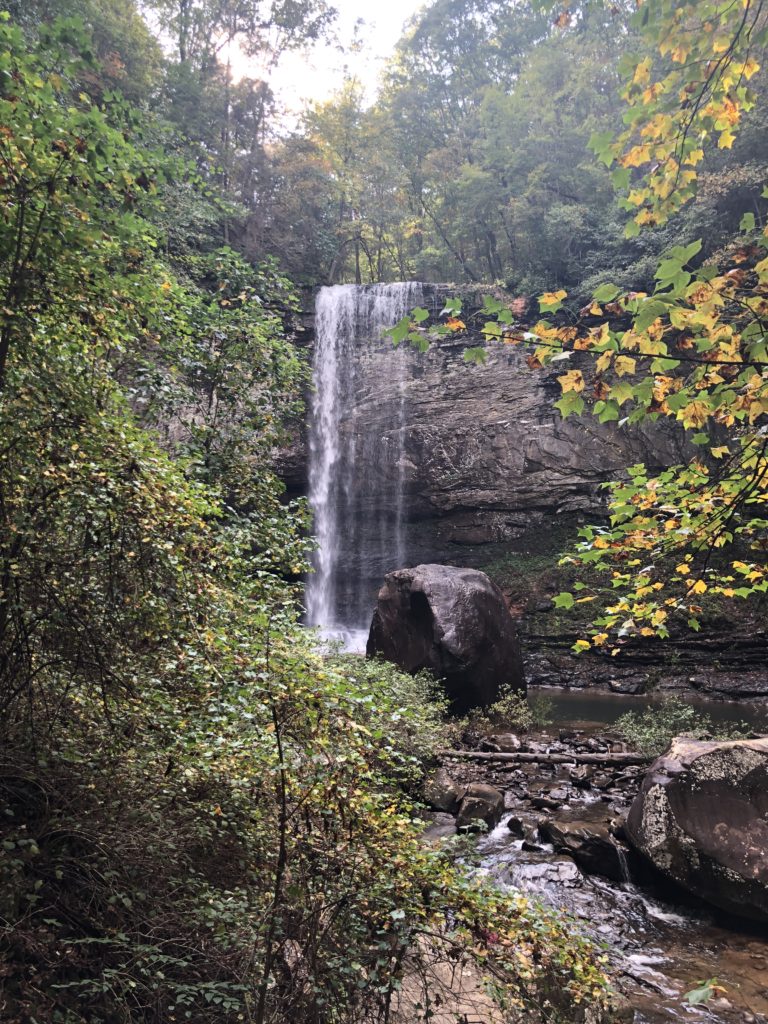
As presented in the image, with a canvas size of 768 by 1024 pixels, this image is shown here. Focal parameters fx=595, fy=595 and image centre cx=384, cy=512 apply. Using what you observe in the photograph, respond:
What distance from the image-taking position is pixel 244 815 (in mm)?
3104

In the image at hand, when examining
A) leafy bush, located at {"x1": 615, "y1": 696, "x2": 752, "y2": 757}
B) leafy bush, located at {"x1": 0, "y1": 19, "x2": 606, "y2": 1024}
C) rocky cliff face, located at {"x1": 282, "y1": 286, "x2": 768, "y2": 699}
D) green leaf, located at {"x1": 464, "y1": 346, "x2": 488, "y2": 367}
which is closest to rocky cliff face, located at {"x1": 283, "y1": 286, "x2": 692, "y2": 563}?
rocky cliff face, located at {"x1": 282, "y1": 286, "x2": 768, "y2": 699}

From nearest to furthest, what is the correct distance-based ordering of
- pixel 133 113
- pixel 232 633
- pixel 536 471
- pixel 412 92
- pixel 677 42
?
pixel 677 42 < pixel 232 633 < pixel 133 113 < pixel 536 471 < pixel 412 92

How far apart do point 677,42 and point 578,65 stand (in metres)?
25.9

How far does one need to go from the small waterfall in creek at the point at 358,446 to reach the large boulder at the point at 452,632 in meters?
8.12

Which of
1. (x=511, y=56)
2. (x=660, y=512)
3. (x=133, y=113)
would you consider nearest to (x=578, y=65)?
(x=511, y=56)

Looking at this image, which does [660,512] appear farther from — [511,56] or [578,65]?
[511,56]

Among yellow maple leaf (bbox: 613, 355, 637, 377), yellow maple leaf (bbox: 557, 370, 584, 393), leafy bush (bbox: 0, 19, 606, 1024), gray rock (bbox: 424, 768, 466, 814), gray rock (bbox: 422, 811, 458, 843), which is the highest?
yellow maple leaf (bbox: 613, 355, 637, 377)

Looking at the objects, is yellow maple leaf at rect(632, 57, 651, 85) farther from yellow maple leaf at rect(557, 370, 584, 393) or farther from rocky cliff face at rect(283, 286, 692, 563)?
rocky cliff face at rect(283, 286, 692, 563)

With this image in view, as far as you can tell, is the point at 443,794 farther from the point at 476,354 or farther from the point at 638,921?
the point at 476,354

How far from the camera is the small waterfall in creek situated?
67.7 feet

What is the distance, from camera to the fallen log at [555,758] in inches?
328

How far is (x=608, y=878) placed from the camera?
5.42 m

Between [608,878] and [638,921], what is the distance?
0.66 meters

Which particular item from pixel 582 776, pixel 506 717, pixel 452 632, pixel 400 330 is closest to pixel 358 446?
pixel 452 632
